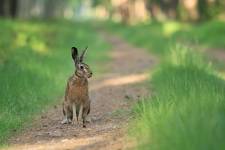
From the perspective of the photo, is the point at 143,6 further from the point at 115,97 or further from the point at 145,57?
the point at 115,97

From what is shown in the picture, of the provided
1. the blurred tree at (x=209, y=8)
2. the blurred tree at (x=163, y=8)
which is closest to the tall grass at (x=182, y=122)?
the blurred tree at (x=209, y=8)

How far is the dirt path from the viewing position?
8.11 metres

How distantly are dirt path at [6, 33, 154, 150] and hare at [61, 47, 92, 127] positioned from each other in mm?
228

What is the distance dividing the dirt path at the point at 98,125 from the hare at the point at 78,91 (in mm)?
228

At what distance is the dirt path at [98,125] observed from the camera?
8109 millimetres

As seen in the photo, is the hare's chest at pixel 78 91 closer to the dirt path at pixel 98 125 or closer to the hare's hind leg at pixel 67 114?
the hare's hind leg at pixel 67 114

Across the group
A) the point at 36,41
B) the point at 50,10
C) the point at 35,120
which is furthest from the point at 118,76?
the point at 50,10

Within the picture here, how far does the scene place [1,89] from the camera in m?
11.3

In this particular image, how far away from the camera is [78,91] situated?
9.52 metres

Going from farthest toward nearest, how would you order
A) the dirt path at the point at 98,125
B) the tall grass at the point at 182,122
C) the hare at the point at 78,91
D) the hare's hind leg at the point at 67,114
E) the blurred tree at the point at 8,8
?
the blurred tree at the point at 8,8, the hare's hind leg at the point at 67,114, the hare at the point at 78,91, the dirt path at the point at 98,125, the tall grass at the point at 182,122

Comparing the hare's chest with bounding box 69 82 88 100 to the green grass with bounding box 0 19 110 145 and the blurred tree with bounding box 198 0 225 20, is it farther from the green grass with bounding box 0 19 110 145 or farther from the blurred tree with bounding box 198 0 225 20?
the blurred tree with bounding box 198 0 225 20

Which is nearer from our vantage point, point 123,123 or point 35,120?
point 123,123

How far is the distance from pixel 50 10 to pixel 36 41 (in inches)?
1706

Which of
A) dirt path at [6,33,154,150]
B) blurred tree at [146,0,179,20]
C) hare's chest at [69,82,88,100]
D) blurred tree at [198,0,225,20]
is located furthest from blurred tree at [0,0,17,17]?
hare's chest at [69,82,88,100]
